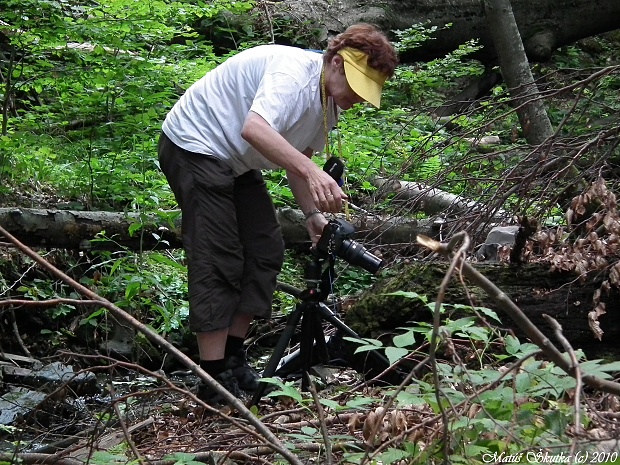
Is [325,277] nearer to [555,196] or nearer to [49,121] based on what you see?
[555,196]

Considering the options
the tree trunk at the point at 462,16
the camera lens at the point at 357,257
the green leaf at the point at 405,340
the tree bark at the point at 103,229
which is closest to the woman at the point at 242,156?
the camera lens at the point at 357,257

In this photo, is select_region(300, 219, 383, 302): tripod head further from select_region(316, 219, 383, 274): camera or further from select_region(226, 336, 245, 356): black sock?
select_region(226, 336, 245, 356): black sock

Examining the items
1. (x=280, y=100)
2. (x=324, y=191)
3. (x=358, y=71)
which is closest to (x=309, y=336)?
(x=324, y=191)

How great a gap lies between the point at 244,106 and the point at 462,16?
6.49 meters

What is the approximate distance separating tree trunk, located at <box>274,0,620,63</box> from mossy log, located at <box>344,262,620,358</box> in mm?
6052

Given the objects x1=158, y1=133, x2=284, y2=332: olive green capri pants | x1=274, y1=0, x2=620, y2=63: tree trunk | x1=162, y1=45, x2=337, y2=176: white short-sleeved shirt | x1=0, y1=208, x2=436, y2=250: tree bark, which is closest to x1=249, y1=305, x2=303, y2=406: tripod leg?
x1=158, y1=133, x2=284, y2=332: olive green capri pants

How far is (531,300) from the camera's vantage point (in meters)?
3.63

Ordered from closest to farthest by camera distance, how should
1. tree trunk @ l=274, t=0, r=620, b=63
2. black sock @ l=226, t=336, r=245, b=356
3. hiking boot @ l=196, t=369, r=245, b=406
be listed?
hiking boot @ l=196, t=369, r=245, b=406, black sock @ l=226, t=336, r=245, b=356, tree trunk @ l=274, t=0, r=620, b=63

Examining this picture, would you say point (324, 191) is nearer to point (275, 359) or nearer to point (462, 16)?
point (275, 359)

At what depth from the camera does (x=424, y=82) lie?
9.70 m

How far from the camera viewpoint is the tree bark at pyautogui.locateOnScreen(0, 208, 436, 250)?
5164mm

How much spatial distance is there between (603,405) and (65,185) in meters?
4.71

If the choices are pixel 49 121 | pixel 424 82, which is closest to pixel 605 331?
pixel 49 121

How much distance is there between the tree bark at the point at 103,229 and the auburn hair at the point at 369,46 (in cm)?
156
